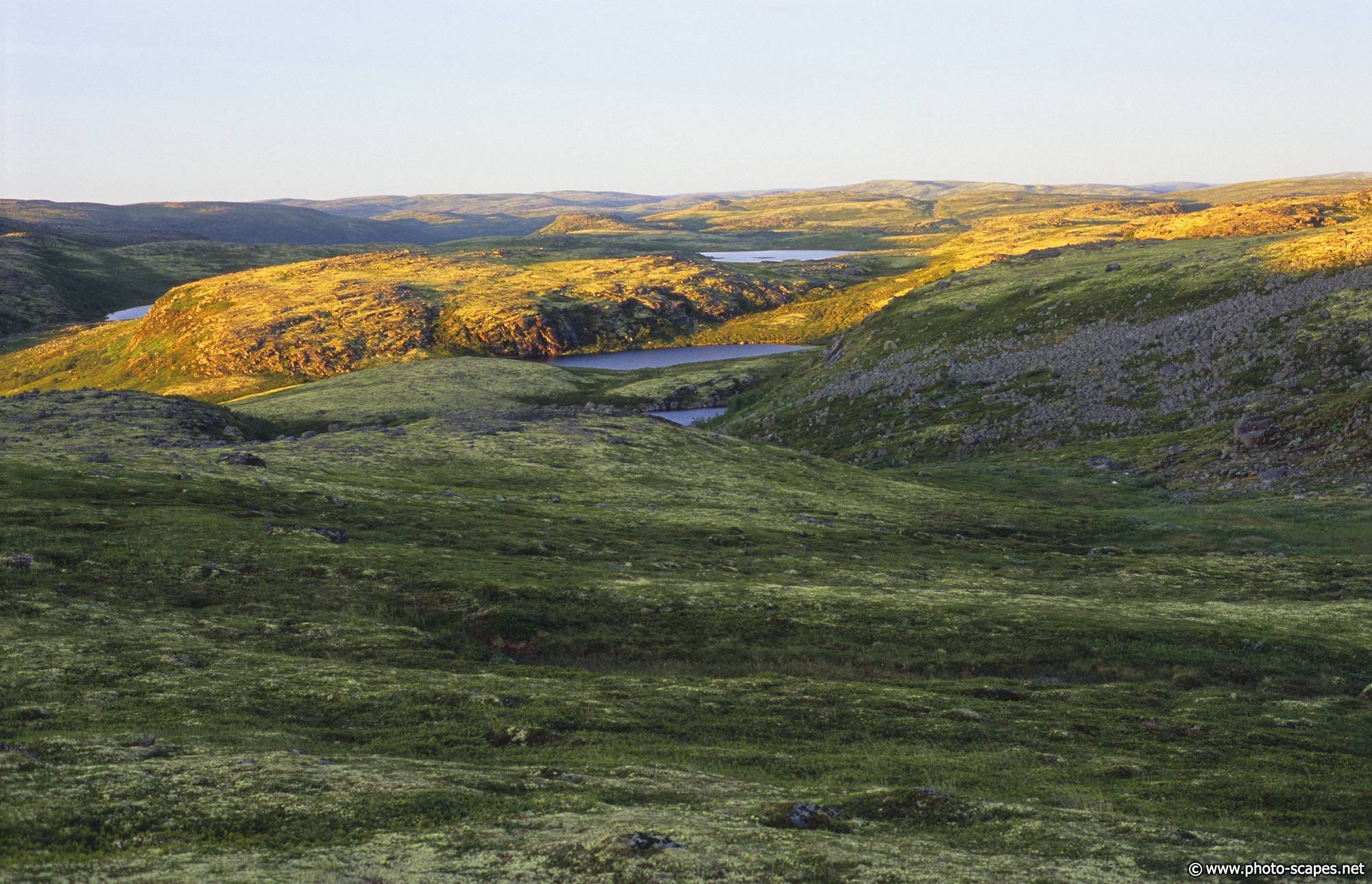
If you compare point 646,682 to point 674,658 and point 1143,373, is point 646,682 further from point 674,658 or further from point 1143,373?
point 1143,373

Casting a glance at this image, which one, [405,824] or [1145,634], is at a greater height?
[405,824]

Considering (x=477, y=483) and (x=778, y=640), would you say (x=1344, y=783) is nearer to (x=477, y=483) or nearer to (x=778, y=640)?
(x=778, y=640)

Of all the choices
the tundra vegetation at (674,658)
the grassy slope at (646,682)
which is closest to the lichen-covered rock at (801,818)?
the tundra vegetation at (674,658)

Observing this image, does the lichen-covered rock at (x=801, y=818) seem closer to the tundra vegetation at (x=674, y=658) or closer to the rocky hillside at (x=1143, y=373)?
the tundra vegetation at (x=674, y=658)

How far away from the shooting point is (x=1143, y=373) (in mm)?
135125

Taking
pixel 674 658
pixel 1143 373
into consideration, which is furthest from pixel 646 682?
pixel 1143 373

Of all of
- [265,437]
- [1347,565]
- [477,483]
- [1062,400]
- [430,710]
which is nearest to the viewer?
[430,710]

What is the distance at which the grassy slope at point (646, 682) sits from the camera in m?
21.9

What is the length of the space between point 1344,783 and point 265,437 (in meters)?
129

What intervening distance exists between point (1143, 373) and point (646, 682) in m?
121

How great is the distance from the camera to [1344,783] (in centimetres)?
2898

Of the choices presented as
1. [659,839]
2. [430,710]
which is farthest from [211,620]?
[659,839]

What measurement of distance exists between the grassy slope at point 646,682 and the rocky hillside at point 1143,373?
20.0 metres

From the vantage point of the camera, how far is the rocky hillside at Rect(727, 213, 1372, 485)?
10006 cm
